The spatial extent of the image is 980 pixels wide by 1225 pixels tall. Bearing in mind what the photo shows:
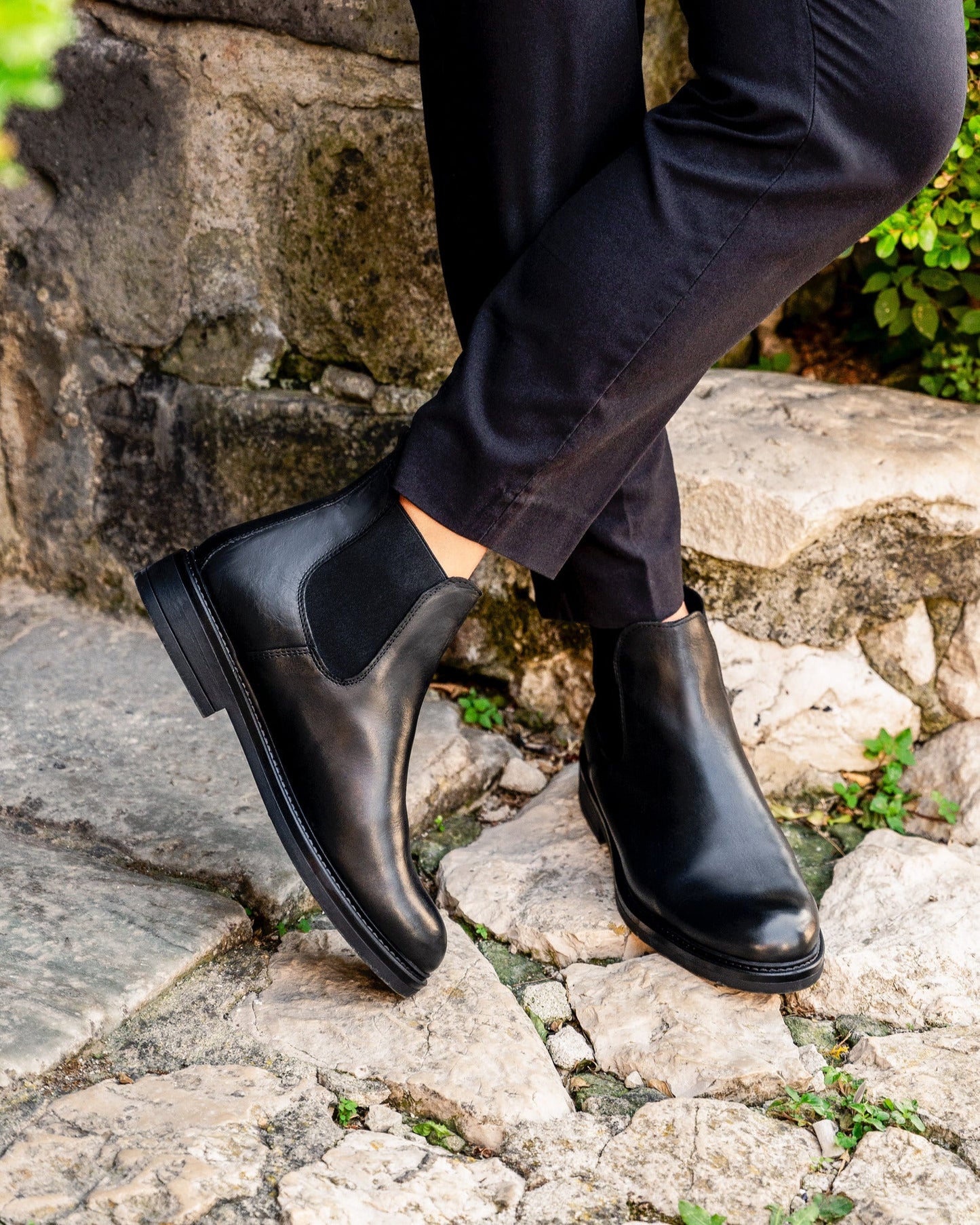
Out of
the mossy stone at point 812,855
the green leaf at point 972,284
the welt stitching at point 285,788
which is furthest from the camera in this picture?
the green leaf at point 972,284

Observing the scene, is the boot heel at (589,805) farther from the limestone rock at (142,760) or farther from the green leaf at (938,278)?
the green leaf at (938,278)

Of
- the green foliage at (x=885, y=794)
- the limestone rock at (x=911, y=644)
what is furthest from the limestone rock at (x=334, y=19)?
the green foliage at (x=885, y=794)

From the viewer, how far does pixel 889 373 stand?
169cm

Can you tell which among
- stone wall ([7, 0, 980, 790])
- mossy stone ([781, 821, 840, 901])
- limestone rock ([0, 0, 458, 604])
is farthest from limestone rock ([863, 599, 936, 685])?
limestone rock ([0, 0, 458, 604])

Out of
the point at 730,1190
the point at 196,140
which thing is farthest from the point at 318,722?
the point at 196,140

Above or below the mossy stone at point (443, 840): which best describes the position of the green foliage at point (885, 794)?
below

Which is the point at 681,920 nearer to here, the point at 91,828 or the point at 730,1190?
the point at 730,1190

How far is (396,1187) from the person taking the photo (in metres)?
0.82

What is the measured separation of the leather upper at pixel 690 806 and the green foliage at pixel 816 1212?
239 millimetres

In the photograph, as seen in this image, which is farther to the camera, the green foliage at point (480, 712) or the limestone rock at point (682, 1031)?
the green foliage at point (480, 712)

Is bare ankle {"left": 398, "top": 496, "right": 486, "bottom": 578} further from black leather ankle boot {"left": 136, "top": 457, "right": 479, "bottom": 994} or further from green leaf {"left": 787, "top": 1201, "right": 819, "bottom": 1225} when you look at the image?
green leaf {"left": 787, "top": 1201, "right": 819, "bottom": 1225}

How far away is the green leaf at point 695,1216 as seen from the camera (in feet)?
2.64

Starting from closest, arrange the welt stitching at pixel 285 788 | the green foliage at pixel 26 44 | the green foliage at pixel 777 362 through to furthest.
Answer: the green foliage at pixel 26 44 < the welt stitching at pixel 285 788 < the green foliage at pixel 777 362

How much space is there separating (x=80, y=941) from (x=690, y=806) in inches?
23.8
